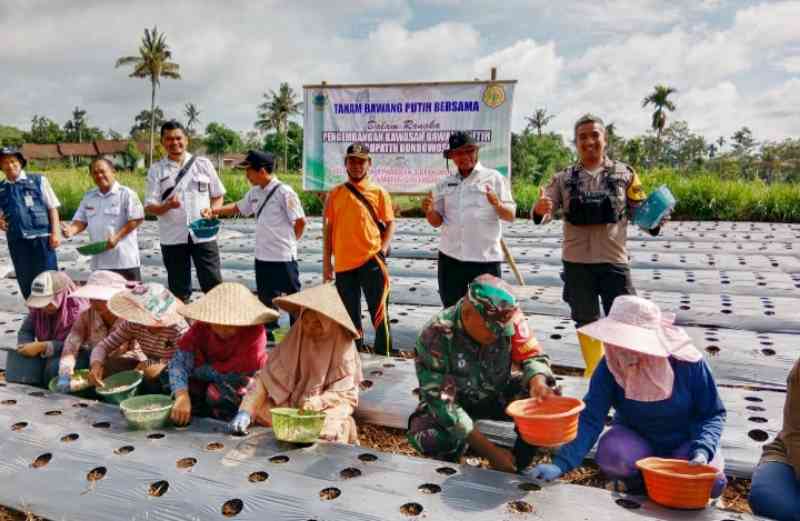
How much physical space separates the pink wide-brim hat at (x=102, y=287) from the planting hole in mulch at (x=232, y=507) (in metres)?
1.67

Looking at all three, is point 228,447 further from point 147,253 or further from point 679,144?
point 679,144

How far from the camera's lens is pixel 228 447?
251 centimetres

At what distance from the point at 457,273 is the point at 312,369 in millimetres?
1227

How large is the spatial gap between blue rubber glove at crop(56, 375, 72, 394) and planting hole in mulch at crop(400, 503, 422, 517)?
2.26 meters

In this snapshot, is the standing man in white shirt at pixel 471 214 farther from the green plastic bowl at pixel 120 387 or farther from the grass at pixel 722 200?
the grass at pixel 722 200

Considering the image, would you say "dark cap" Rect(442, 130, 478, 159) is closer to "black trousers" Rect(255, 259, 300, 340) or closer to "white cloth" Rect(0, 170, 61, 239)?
"black trousers" Rect(255, 259, 300, 340)

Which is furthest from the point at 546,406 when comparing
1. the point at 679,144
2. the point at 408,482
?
the point at 679,144

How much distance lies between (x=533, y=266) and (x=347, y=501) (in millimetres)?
5351

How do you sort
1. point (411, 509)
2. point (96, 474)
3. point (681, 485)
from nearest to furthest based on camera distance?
point (681, 485), point (411, 509), point (96, 474)


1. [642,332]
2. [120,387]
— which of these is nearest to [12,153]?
[120,387]

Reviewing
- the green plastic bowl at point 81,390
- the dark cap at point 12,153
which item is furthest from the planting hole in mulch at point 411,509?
the dark cap at point 12,153

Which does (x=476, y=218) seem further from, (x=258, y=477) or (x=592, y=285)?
(x=258, y=477)

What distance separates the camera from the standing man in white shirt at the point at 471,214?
3.60 meters

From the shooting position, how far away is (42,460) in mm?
2506
